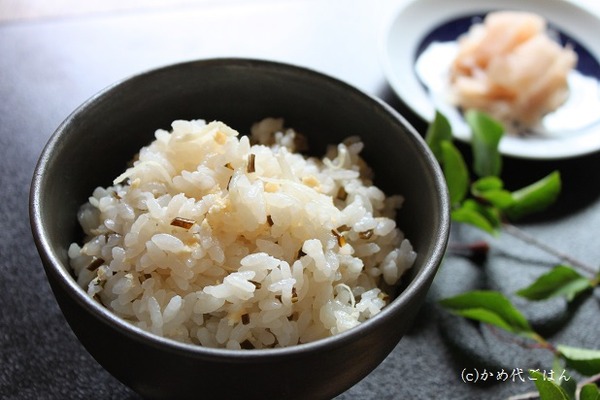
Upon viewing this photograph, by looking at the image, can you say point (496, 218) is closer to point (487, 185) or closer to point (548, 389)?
point (487, 185)

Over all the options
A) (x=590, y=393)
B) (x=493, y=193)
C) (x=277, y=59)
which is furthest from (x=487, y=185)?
(x=277, y=59)

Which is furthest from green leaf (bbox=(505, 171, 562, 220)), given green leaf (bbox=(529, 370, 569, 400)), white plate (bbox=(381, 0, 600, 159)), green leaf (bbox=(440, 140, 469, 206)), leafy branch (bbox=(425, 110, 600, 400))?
green leaf (bbox=(529, 370, 569, 400))

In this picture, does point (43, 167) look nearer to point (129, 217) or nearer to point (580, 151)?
point (129, 217)

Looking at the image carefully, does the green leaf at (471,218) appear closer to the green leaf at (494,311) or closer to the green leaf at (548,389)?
the green leaf at (494,311)

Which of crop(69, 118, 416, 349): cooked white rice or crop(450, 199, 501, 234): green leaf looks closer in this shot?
crop(69, 118, 416, 349): cooked white rice

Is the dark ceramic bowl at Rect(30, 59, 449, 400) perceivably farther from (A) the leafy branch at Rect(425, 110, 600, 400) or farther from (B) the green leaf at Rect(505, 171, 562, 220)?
(B) the green leaf at Rect(505, 171, 562, 220)

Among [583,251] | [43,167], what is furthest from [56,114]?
[583,251]
